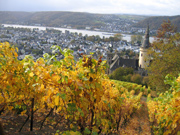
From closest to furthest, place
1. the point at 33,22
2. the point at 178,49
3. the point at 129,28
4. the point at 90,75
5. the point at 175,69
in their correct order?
the point at 90,75, the point at 175,69, the point at 178,49, the point at 33,22, the point at 129,28

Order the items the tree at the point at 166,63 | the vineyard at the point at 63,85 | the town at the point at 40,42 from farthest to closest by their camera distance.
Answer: the town at the point at 40,42
the tree at the point at 166,63
the vineyard at the point at 63,85

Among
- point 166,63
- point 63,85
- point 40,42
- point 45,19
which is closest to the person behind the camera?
point 63,85

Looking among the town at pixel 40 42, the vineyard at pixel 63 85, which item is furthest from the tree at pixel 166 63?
the vineyard at pixel 63 85

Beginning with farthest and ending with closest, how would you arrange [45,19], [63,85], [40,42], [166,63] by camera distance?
[45,19] → [40,42] → [166,63] → [63,85]

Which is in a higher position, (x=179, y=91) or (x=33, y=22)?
(x=33, y=22)

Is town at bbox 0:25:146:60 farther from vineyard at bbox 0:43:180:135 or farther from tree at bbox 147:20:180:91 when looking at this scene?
tree at bbox 147:20:180:91

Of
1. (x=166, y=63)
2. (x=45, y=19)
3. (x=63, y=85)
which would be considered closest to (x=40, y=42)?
(x=166, y=63)

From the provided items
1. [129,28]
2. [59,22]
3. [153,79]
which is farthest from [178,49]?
[129,28]

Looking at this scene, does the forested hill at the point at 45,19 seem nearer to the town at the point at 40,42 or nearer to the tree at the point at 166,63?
the town at the point at 40,42

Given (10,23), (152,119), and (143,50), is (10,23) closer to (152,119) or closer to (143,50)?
(143,50)

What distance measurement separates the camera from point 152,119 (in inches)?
303

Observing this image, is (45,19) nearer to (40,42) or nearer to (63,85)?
(40,42)

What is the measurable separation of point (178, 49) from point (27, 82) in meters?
14.8

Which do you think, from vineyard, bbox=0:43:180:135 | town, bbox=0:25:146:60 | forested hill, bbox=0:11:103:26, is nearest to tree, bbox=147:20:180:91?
town, bbox=0:25:146:60
